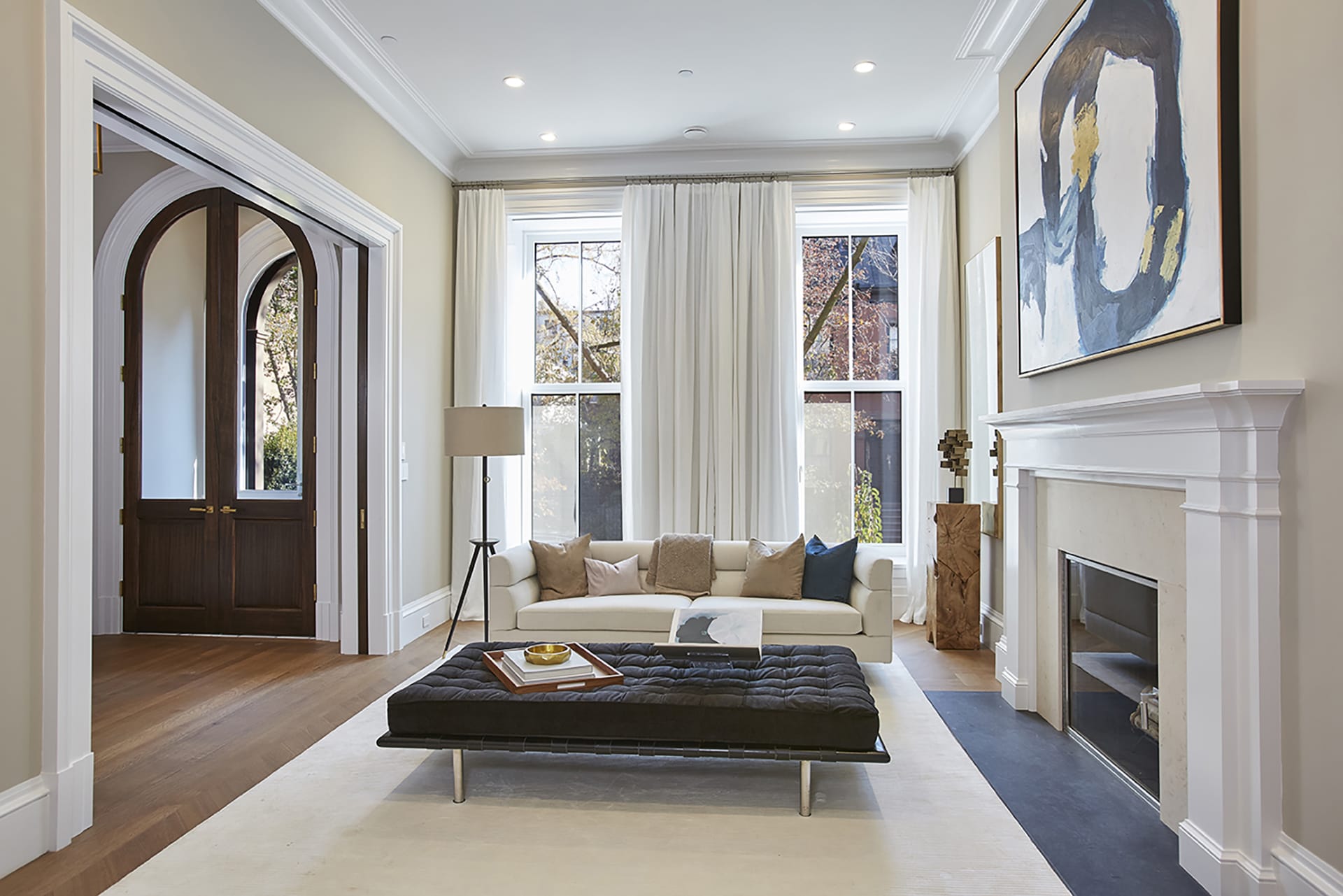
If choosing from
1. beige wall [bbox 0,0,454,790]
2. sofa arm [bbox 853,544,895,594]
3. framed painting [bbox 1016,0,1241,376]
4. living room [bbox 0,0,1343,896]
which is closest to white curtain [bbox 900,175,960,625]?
living room [bbox 0,0,1343,896]

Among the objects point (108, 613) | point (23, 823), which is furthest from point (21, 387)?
point (108, 613)

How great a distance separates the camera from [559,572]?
456 centimetres

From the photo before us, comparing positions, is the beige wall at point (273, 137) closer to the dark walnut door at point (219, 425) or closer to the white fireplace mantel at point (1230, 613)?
the dark walnut door at point (219, 425)

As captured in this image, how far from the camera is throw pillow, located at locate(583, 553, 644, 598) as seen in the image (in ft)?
15.0

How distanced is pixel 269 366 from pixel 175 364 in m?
0.59

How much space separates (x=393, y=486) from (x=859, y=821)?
Answer: 3.33 meters

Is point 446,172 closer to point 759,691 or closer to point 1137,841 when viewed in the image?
point 759,691

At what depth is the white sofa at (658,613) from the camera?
4.16m

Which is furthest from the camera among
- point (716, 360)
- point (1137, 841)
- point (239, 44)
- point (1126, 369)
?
point (716, 360)

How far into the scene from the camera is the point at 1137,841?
2434 millimetres

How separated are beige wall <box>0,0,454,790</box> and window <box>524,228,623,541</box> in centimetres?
68

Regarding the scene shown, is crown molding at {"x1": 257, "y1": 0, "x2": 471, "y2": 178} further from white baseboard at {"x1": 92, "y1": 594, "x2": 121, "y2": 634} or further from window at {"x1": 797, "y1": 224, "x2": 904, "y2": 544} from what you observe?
white baseboard at {"x1": 92, "y1": 594, "x2": 121, "y2": 634}

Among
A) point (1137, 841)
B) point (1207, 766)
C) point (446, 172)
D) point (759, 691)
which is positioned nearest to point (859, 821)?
point (759, 691)

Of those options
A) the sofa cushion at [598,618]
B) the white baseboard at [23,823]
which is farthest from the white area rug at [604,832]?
the sofa cushion at [598,618]
